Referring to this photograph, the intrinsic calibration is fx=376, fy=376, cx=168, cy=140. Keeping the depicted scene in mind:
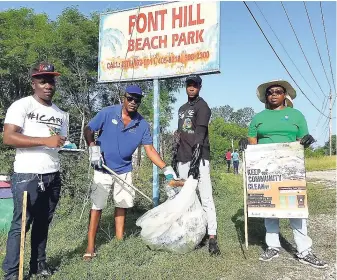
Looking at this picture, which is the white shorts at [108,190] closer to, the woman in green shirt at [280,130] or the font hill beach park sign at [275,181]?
the font hill beach park sign at [275,181]

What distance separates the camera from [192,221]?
396cm

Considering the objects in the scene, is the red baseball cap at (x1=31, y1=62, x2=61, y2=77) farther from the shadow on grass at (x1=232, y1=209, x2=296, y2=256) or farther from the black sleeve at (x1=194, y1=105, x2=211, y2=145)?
A: the shadow on grass at (x1=232, y1=209, x2=296, y2=256)

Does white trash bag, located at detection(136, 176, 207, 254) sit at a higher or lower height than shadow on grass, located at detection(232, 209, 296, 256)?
higher

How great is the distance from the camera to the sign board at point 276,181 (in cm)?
401

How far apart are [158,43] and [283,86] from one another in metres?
2.93

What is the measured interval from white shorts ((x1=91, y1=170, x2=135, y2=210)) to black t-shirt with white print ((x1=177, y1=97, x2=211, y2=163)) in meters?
0.70

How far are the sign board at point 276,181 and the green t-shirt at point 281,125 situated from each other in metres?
0.12

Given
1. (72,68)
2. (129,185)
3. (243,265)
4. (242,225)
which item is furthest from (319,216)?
(72,68)

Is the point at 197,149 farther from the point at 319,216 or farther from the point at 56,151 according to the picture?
the point at 319,216

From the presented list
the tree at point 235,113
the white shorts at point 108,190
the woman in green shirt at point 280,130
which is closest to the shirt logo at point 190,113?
the woman in green shirt at point 280,130

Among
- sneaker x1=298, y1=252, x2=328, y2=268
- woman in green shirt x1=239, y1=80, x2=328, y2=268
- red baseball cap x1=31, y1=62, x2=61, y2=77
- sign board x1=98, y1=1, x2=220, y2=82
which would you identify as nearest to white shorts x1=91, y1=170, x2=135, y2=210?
red baseball cap x1=31, y1=62, x2=61, y2=77

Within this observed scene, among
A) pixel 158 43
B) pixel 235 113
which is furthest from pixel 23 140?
pixel 235 113

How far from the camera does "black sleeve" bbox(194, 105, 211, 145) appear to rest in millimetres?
4188

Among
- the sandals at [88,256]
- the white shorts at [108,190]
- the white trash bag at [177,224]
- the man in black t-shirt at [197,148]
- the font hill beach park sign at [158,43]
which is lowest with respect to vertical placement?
the sandals at [88,256]
